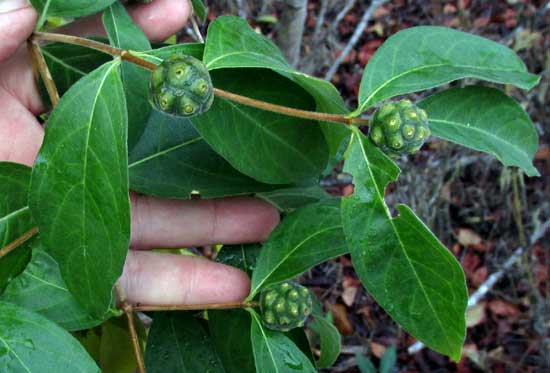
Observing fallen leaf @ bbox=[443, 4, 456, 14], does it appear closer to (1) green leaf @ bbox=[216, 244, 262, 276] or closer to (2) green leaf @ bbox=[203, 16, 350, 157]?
(1) green leaf @ bbox=[216, 244, 262, 276]

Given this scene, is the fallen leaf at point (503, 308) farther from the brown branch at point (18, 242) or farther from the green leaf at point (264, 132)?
the brown branch at point (18, 242)

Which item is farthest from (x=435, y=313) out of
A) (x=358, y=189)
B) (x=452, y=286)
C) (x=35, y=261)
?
(x=35, y=261)


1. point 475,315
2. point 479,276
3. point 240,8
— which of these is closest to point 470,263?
point 479,276

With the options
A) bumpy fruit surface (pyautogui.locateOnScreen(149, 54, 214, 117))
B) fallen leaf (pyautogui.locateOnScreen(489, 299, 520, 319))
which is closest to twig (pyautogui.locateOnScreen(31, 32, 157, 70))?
bumpy fruit surface (pyautogui.locateOnScreen(149, 54, 214, 117))

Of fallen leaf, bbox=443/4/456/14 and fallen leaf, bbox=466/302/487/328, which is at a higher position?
fallen leaf, bbox=443/4/456/14

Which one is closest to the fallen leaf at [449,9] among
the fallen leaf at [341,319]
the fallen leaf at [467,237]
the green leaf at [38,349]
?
the fallen leaf at [467,237]

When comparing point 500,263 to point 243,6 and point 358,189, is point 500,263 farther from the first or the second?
point 358,189
